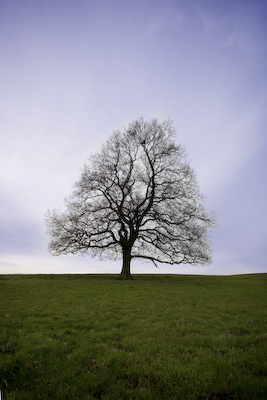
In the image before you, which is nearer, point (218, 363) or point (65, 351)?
point (218, 363)

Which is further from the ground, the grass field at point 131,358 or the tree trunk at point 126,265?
the tree trunk at point 126,265

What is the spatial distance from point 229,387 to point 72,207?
27735 mm

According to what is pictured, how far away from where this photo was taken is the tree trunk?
→ 29022mm

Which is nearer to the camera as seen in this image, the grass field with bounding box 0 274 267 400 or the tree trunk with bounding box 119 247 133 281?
the grass field with bounding box 0 274 267 400

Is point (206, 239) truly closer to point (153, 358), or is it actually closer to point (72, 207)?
point (72, 207)

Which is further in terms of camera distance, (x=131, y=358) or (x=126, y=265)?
(x=126, y=265)

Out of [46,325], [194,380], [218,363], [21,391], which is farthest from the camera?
[46,325]

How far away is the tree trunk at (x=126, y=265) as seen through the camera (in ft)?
95.2

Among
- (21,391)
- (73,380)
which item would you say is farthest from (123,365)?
(21,391)

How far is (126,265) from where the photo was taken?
29734 mm

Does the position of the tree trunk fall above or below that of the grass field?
above

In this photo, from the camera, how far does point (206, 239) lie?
1129 inches

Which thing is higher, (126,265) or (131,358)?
(126,265)

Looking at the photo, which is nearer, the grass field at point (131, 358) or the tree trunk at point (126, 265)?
the grass field at point (131, 358)
